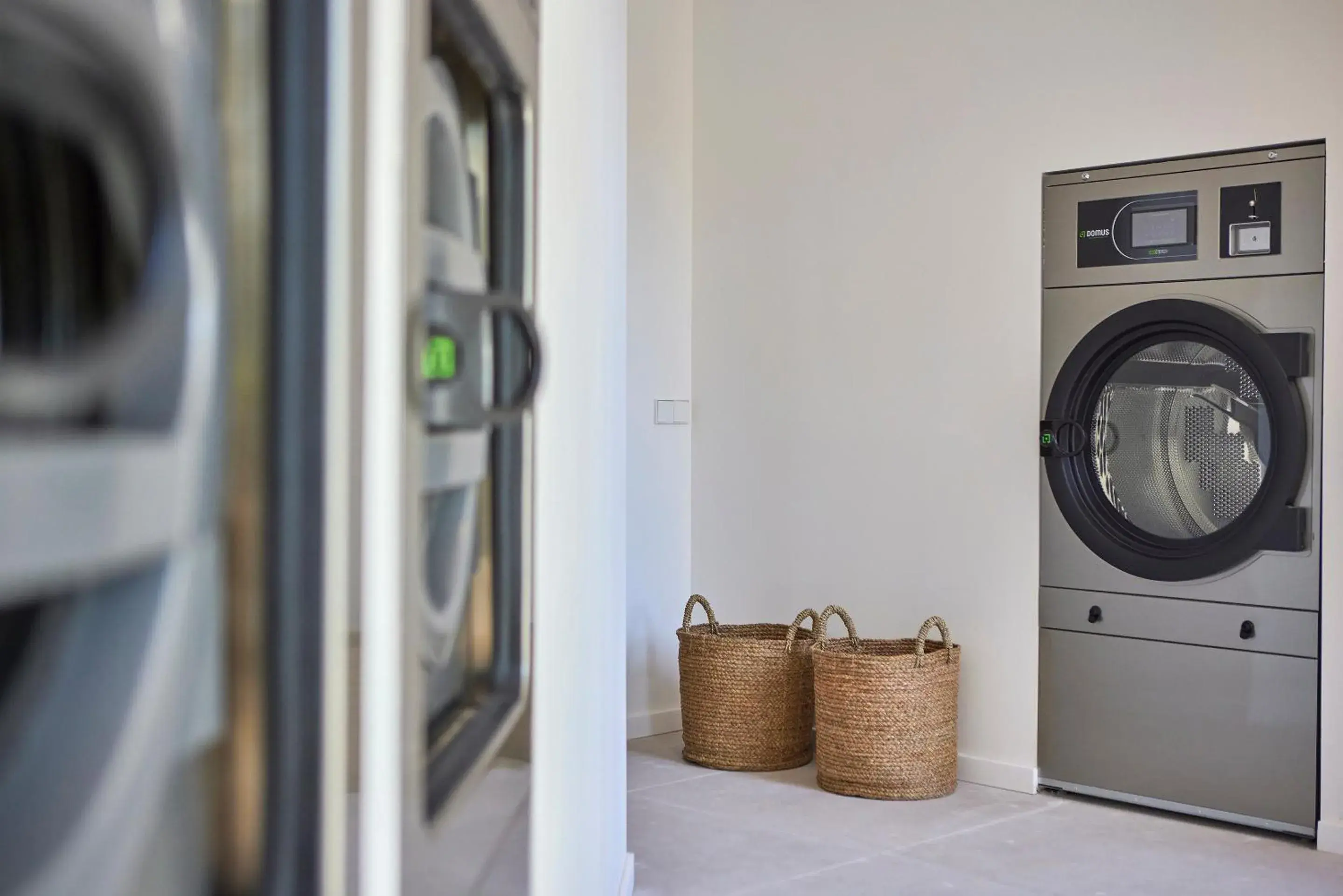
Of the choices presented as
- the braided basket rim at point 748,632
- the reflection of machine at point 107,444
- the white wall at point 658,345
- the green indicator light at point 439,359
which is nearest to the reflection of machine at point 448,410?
the green indicator light at point 439,359

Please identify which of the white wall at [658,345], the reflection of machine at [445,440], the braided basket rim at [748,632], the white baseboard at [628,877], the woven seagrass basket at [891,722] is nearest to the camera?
the reflection of machine at [445,440]

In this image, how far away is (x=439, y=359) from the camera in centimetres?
74

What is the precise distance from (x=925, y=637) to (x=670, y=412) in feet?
3.80

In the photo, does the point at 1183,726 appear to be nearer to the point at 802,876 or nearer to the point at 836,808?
the point at 836,808

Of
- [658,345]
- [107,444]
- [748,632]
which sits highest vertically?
[658,345]

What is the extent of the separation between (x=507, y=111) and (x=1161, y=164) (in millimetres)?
2559

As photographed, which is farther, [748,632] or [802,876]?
[748,632]

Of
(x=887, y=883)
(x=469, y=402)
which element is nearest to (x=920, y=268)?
(x=887, y=883)

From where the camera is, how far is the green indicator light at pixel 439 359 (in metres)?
0.71

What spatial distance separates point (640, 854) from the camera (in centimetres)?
279

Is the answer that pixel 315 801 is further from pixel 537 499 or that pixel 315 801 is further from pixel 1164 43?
pixel 1164 43

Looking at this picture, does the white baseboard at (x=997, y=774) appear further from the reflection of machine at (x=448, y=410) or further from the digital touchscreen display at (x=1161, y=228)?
the reflection of machine at (x=448, y=410)

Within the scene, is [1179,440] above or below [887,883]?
above

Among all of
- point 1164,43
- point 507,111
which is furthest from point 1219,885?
point 507,111
